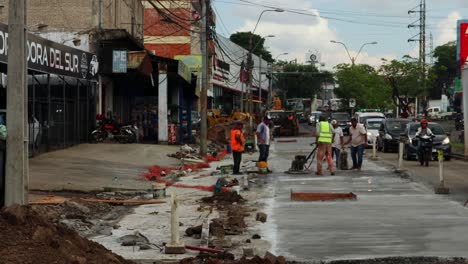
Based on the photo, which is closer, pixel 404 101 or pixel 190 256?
pixel 190 256

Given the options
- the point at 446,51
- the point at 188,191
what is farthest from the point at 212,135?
the point at 446,51

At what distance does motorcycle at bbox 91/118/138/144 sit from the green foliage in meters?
99.1

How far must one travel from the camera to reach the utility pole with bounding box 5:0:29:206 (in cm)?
1130

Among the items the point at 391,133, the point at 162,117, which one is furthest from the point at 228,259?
the point at 162,117

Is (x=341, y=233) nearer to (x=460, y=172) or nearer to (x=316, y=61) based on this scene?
(x=460, y=172)

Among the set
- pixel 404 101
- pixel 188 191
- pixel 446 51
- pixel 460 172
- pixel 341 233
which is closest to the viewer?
pixel 341 233

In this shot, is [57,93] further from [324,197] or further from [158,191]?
[324,197]

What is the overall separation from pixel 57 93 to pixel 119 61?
20.5ft

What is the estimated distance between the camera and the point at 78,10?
36938 mm

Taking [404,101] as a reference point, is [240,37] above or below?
above

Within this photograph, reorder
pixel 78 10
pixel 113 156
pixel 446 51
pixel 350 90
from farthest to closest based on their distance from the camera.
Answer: pixel 446 51 → pixel 350 90 → pixel 78 10 → pixel 113 156

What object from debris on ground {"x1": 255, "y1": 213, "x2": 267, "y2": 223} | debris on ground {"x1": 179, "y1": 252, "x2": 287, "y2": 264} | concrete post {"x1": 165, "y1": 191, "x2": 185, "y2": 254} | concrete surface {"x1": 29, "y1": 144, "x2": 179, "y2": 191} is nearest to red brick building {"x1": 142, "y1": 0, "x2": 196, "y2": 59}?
concrete surface {"x1": 29, "y1": 144, "x2": 179, "y2": 191}

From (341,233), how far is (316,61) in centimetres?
12202

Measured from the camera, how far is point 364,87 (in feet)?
290
